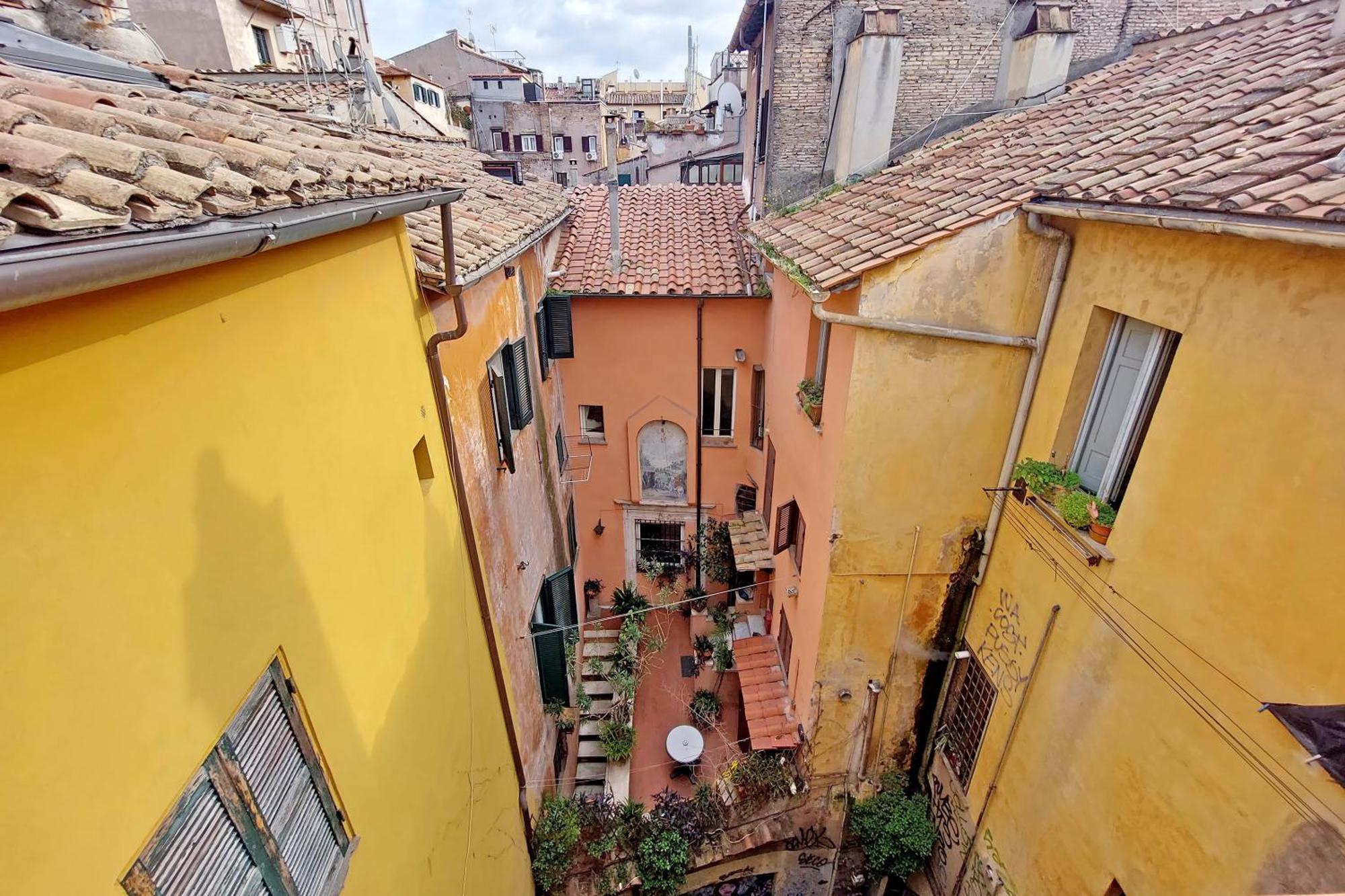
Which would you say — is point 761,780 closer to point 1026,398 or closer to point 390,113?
point 1026,398

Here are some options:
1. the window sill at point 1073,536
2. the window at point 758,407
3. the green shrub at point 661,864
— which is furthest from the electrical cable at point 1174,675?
the window at point 758,407

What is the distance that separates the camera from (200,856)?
2.95 m

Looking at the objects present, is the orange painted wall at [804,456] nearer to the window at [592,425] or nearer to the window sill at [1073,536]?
the window sill at [1073,536]

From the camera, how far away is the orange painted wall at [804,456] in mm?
8086

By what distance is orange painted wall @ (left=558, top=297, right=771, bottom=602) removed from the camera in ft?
43.3

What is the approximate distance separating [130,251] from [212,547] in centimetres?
147

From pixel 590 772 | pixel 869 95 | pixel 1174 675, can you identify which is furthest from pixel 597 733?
pixel 869 95

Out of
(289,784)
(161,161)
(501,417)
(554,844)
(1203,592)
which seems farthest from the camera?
(554,844)

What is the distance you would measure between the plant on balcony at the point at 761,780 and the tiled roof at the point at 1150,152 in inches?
305

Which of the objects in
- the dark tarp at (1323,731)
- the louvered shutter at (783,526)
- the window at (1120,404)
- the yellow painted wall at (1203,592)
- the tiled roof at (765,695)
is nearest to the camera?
the dark tarp at (1323,731)

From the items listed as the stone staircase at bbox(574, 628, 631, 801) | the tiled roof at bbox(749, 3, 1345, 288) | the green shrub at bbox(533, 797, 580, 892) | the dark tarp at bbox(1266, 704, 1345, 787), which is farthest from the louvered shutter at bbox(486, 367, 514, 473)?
the dark tarp at bbox(1266, 704, 1345, 787)

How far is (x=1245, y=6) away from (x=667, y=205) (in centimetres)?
1103

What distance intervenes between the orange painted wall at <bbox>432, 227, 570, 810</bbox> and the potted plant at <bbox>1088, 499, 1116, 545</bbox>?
6075 mm

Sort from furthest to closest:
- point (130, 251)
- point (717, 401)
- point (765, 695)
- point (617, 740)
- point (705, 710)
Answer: point (717, 401)
point (705, 710)
point (617, 740)
point (765, 695)
point (130, 251)
